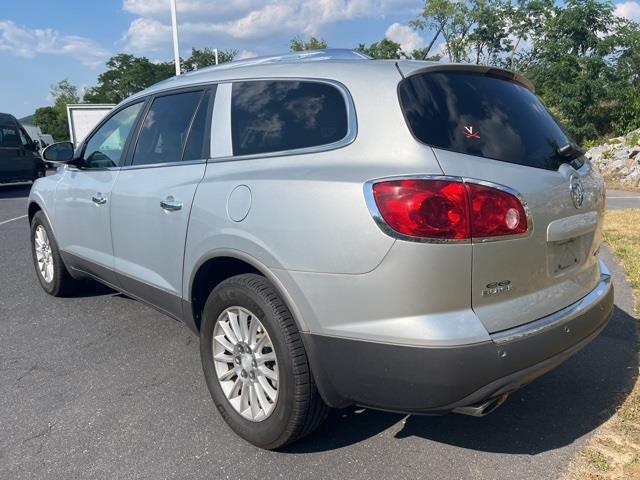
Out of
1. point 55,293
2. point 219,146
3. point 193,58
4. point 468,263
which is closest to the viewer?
point 468,263

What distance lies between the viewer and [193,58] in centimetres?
4888

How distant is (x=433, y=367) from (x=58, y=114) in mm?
89348

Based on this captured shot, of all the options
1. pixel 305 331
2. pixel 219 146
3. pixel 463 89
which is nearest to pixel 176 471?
pixel 305 331

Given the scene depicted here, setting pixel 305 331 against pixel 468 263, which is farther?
pixel 305 331

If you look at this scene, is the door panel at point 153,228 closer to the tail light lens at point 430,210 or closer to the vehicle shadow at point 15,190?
the tail light lens at point 430,210

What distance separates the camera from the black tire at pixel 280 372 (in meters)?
2.46

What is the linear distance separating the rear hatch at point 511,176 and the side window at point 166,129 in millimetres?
1492

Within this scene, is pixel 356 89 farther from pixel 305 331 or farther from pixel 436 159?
pixel 305 331

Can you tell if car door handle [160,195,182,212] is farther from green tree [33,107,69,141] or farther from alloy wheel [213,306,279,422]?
green tree [33,107,69,141]

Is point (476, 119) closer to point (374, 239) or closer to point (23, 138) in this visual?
point (374, 239)

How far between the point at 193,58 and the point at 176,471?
5038cm

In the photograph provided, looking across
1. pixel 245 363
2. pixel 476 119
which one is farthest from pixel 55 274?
pixel 476 119

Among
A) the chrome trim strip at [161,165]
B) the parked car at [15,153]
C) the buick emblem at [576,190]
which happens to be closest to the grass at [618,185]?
the buick emblem at [576,190]

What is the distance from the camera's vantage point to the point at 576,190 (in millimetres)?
2594
